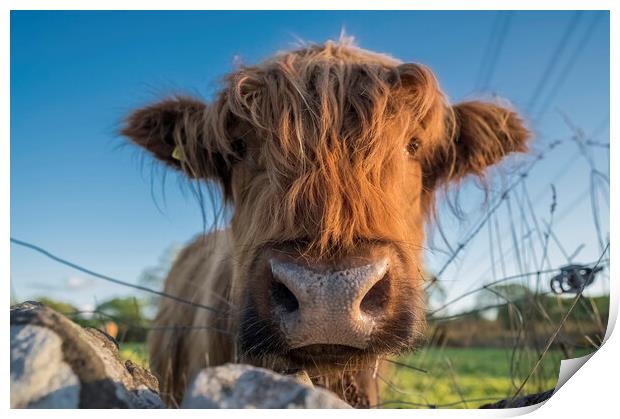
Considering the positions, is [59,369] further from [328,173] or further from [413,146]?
[413,146]

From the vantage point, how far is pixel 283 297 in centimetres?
205

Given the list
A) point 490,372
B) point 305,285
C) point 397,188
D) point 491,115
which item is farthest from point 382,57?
point 490,372

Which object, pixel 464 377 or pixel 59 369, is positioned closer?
pixel 59 369

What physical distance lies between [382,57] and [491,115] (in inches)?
28.7

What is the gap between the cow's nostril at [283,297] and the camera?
2.01 metres

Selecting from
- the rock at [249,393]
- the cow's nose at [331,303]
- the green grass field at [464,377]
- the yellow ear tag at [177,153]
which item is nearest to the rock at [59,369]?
the rock at [249,393]

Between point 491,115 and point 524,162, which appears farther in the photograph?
point 524,162

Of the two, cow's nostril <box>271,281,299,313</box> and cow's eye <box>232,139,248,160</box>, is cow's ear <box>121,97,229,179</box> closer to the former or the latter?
cow's eye <box>232,139,248,160</box>

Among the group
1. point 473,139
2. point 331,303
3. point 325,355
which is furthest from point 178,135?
point 331,303

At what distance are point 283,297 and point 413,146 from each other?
1.37 meters

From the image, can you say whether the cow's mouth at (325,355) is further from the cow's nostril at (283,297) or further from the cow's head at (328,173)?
the cow's nostril at (283,297)

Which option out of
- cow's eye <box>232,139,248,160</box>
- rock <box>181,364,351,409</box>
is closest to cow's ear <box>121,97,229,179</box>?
cow's eye <box>232,139,248,160</box>

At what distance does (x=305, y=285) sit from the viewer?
1.89 metres
